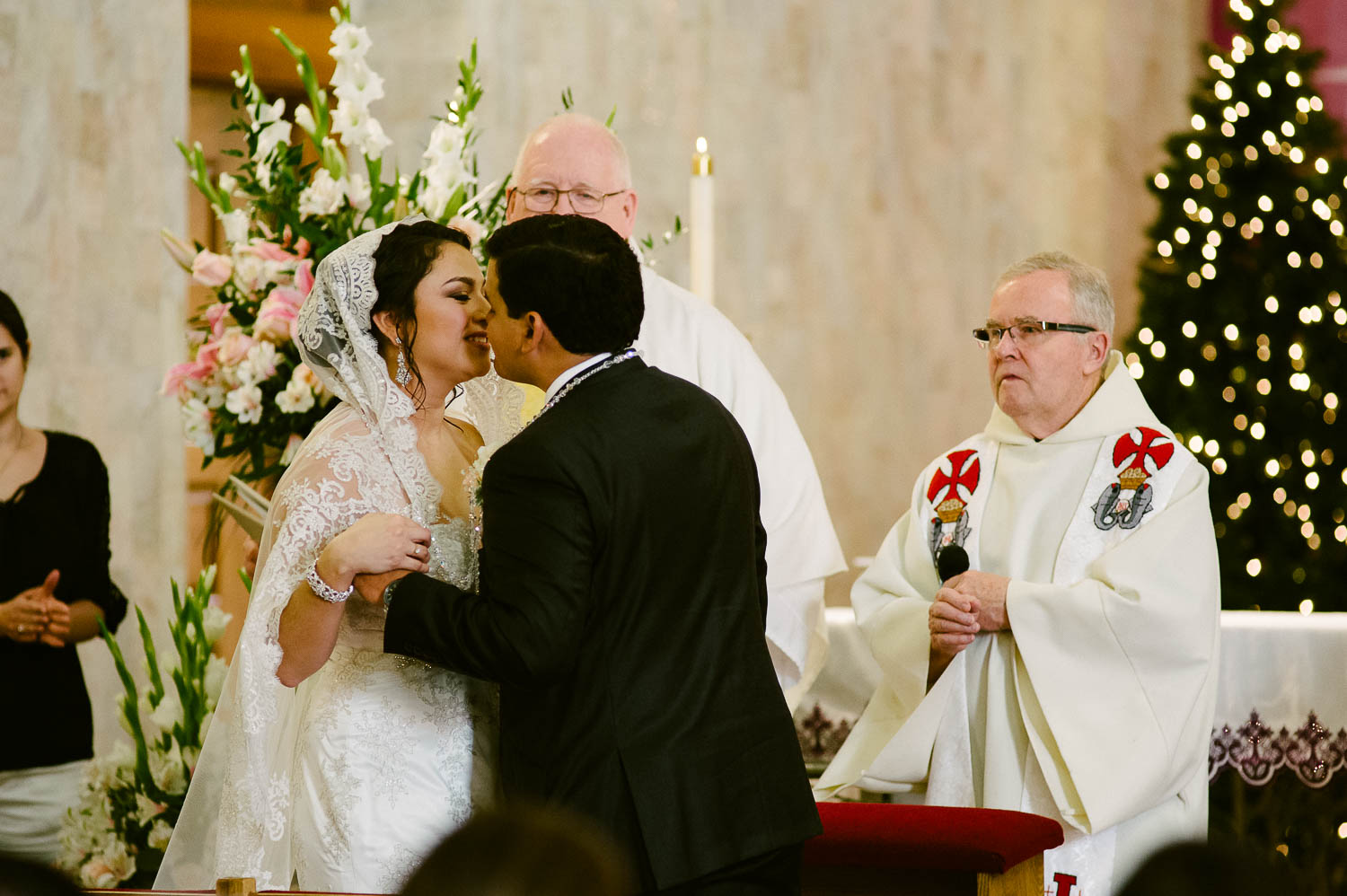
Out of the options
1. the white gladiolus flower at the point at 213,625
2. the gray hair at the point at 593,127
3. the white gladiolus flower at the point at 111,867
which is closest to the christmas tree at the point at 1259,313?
the gray hair at the point at 593,127

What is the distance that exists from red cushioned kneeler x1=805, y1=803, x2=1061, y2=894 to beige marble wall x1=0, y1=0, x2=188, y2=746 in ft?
9.77

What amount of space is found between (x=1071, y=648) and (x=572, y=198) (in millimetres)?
1704

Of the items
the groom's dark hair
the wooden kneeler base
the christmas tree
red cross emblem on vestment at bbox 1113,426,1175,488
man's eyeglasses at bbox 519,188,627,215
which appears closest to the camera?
the groom's dark hair

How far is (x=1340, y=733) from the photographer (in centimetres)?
448

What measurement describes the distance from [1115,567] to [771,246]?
4.05 meters

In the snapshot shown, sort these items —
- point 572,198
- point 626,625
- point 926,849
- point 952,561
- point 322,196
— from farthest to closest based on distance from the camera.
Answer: point 572,198 → point 952,561 → point 322,196 → point 926,849 → point 626,625

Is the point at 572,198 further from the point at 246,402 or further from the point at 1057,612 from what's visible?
the point at 1057,612

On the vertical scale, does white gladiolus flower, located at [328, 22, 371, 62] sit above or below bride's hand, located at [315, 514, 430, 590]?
above

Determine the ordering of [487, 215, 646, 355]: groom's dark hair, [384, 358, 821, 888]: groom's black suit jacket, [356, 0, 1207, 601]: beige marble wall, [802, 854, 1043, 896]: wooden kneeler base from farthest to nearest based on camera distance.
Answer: [356, 0, 1207, 601]: beige marble wall → [802, 854, 1043, 896]: wooden kneeler base → [487, 215, 646, 355]: groom's dark hair → [384, 358, 821, 888]: groom's black suit jacket

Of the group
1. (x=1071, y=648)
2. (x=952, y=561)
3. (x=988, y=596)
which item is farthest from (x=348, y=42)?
(x=1071, y=648)

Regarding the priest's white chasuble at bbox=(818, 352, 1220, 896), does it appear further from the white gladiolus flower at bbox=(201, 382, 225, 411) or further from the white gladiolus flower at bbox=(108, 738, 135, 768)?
the white gladiolus flower at bbox=(108, 738, 135, 768)

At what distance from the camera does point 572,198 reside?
4.13m

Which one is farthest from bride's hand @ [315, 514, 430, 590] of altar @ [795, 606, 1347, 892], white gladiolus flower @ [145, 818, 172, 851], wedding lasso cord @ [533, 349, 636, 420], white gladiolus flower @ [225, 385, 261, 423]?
altar @ [795, 606, 1347, 892]

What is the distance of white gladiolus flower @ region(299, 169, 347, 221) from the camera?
150 inches
